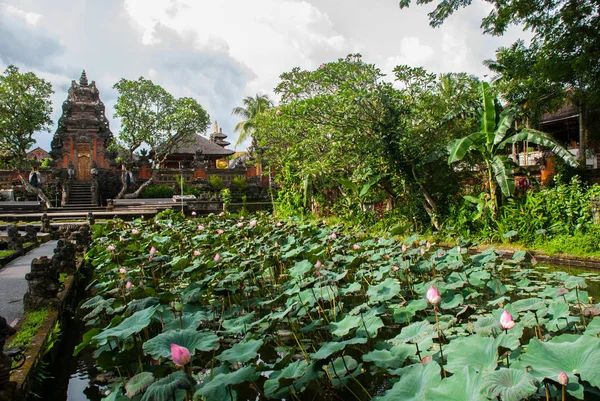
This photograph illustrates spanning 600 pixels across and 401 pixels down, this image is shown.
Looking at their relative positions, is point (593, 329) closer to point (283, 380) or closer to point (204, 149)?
point (283, 380)

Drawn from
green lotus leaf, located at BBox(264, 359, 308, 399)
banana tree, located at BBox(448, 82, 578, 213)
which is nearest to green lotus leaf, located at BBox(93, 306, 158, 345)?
green lotus leaf, located at BBox(264, 359, 308, 399)

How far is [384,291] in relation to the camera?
3.25 metres

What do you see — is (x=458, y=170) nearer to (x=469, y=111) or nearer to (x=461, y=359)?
(x=469, y=111)

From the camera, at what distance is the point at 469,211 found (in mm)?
9094

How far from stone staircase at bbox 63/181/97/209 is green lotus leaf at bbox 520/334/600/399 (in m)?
22.7

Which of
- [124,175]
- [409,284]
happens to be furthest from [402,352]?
[124,175]

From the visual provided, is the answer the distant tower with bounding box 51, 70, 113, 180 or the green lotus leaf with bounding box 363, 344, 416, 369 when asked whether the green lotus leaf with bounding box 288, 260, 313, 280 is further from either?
the distant tower with bounding box 51, 70, 113, 180

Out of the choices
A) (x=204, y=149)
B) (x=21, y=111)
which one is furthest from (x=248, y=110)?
(x=21, y=111)

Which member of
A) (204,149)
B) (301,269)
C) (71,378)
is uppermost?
(204,149)

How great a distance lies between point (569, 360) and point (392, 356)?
2.72 feet

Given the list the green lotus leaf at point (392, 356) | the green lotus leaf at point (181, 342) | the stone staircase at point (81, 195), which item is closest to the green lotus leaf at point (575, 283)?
the green lotus leaf at point (392, 356)

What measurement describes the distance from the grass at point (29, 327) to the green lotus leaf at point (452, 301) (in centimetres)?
312

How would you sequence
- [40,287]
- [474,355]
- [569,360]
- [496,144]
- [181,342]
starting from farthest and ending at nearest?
[496,144] → [40,287] → [181,342] → [474,355] → [569,360]

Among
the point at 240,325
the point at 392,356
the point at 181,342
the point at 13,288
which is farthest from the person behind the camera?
the point at 13,288
